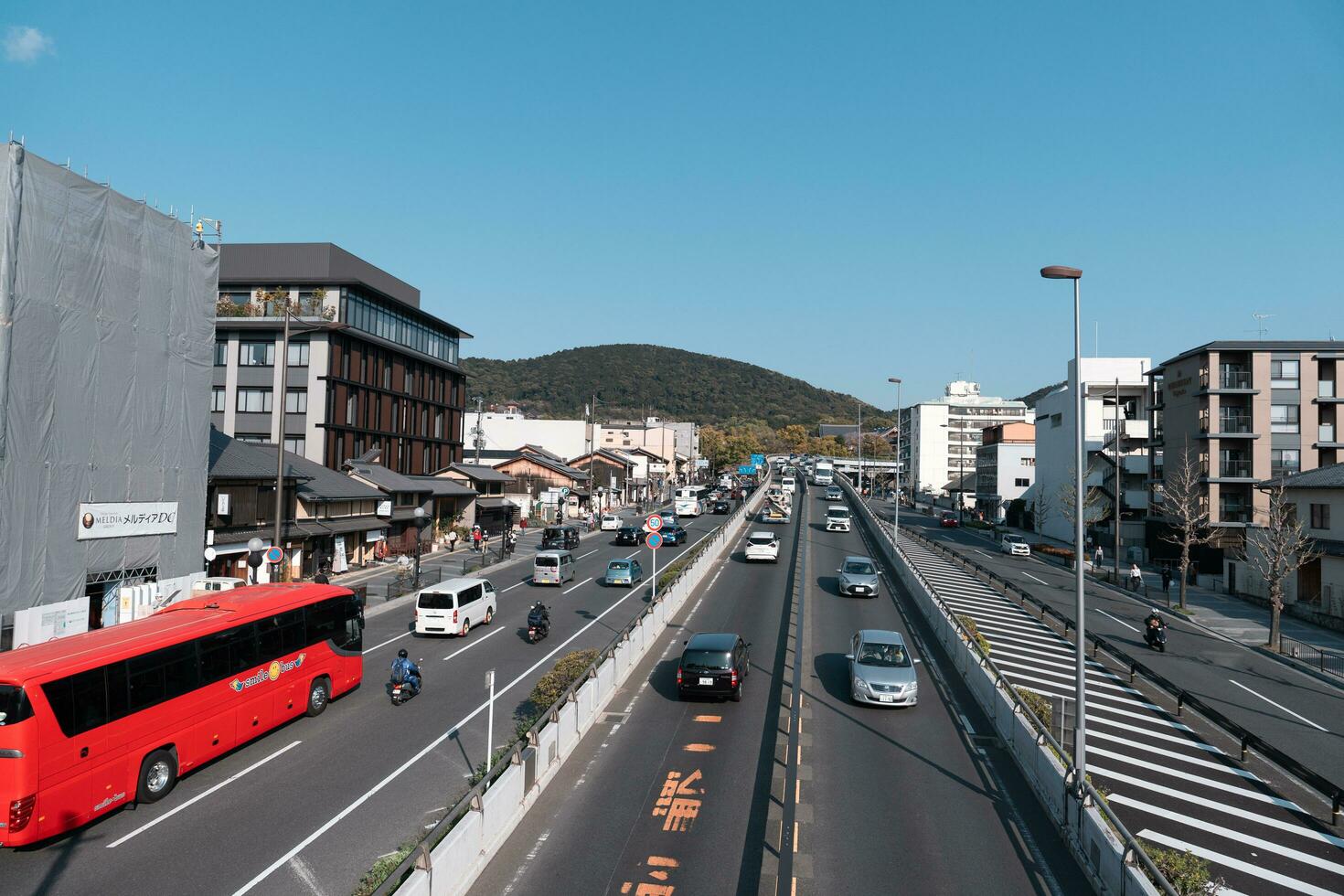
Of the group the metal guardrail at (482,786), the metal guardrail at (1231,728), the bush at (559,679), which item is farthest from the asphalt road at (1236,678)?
the bush at (559,679)

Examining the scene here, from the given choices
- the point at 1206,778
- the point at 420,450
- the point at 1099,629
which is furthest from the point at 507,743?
the point at 420,450

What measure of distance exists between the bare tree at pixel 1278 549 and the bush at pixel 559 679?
2816 centimetres

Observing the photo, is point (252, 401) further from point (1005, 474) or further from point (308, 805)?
point (1005, 474)

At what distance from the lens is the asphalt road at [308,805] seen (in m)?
11.7

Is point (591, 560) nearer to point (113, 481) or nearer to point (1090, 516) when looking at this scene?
point (113, 481)

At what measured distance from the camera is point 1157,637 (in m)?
30.4

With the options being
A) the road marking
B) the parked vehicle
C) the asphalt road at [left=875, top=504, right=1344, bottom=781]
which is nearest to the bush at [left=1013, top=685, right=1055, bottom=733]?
the asphalt road at [left=875, top=504, right=1344, bottom=781]

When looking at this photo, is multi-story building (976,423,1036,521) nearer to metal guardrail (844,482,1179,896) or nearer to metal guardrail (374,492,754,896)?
metal guardrail (844,482,1179,896)

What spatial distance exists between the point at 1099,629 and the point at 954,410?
12670cm

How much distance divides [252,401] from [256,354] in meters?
3.18

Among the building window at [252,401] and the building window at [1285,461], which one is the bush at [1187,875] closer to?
the building window at [1285,461]

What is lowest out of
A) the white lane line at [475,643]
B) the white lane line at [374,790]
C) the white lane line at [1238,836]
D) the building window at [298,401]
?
the white lane line at [475,643]

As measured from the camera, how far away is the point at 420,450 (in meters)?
64.0

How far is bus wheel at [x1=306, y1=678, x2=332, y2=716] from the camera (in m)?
19.5
